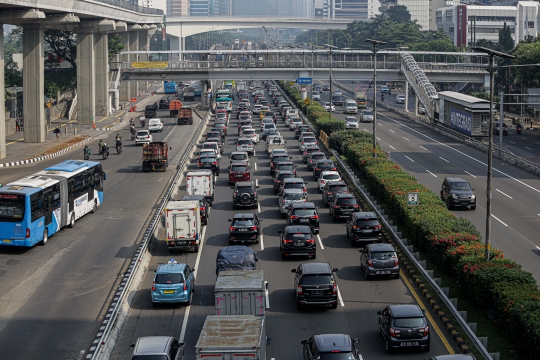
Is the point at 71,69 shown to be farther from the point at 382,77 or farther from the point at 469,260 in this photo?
the point at 469,260

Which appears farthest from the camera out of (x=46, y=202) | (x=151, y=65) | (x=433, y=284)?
(x=151, y=65)

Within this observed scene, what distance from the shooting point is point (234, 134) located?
86938 millimetres

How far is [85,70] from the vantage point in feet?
317

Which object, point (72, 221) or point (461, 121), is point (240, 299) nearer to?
point (72, 221)

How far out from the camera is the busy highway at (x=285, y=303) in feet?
82.8

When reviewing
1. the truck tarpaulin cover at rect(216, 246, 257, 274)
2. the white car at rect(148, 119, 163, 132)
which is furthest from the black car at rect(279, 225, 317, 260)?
the white car at rect(148, 119, 163, 132)

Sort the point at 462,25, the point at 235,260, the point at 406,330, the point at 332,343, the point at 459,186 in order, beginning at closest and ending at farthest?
the point at 332,343 → the point at 406,330 → the point at 235,260 → the point at 459,186 → the point at 462,25

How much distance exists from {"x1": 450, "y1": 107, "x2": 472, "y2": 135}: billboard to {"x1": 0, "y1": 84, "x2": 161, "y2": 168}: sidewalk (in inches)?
1405

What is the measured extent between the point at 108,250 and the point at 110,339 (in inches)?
508

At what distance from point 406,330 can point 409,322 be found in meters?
0.26

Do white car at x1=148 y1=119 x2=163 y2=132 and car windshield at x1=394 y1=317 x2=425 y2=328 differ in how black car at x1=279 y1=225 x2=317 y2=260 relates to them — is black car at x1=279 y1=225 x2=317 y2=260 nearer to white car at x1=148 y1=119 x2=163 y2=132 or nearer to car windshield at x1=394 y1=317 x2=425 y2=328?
car windshield at x1=394 y1=317 x2=425 y2=328

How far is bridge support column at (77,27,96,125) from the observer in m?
96.4

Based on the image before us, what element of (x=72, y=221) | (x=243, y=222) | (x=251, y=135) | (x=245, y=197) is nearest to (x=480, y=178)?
(x=245, y=197)

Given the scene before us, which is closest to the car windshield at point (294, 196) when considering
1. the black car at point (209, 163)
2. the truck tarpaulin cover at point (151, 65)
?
the black car at point (209, 163)
